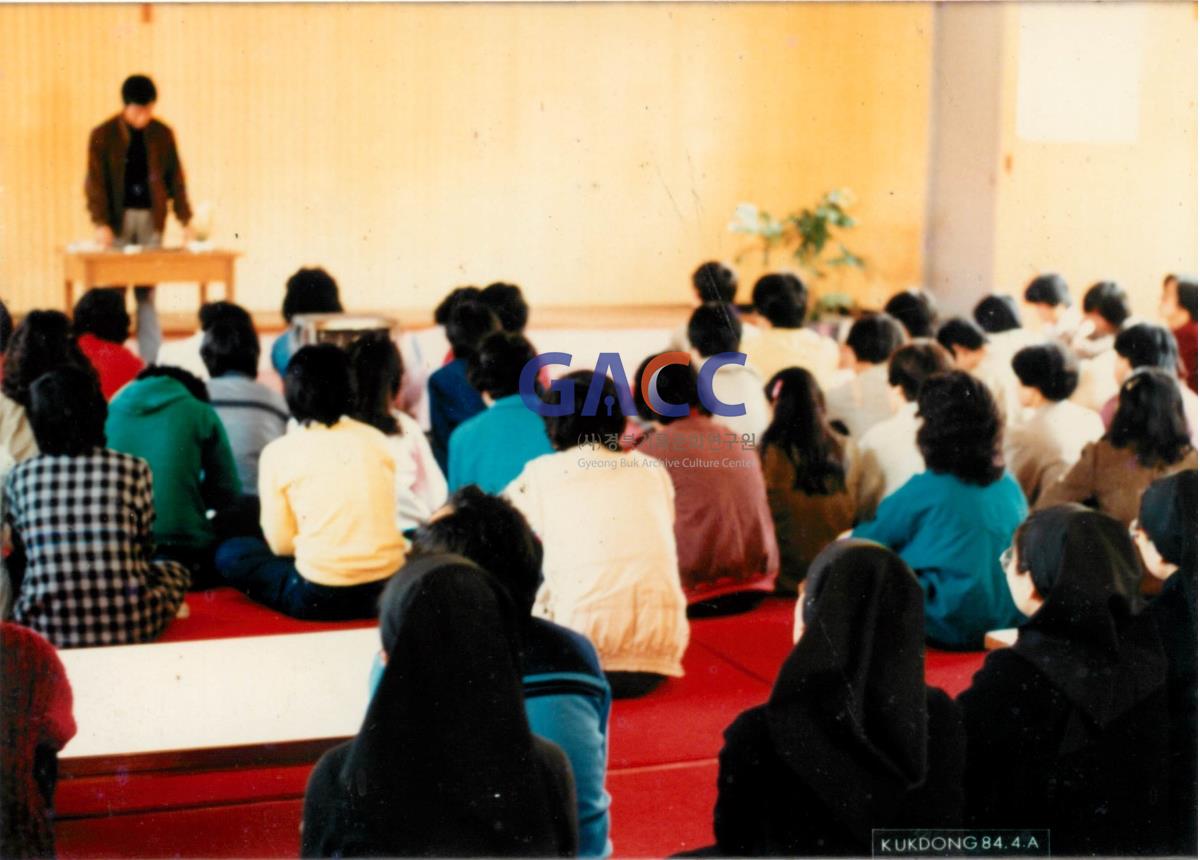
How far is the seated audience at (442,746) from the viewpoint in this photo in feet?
5.06

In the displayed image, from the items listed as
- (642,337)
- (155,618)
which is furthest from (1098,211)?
(155,618)

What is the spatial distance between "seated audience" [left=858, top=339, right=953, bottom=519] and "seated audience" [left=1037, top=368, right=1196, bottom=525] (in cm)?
48

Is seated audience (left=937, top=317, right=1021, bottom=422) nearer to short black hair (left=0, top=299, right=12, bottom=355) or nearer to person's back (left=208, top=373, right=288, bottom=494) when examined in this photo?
person's back (left=208, top=373, right=288, bottom=494)

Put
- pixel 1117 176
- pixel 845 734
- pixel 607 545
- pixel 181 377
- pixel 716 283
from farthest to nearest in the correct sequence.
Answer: pixel 1117 176 → pixel 716 283 → pixel 181 377 → pixel 607 545 → pixel 845 734

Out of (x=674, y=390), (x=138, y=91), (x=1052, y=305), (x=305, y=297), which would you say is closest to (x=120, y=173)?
Answer: (x=138, y=91)

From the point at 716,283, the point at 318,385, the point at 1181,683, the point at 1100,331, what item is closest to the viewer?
the point at 1181,683

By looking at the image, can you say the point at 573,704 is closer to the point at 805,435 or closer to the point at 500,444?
the point at 500,444

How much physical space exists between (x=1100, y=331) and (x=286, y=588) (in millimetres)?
3071

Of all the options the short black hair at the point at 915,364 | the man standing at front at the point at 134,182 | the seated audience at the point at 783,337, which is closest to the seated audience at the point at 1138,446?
the short black hair at the point at 915,364

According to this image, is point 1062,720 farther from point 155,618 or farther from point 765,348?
point 765,348

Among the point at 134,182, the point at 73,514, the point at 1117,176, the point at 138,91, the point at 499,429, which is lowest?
the point at 73,514

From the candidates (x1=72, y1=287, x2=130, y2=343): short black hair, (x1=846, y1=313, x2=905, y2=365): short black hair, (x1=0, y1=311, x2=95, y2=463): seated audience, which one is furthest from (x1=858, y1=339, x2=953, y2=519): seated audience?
(x1=72, y1=287, x2=130, y2=343): short black hair

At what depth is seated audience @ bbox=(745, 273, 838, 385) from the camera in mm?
4363

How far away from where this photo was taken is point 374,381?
3.42 metres
